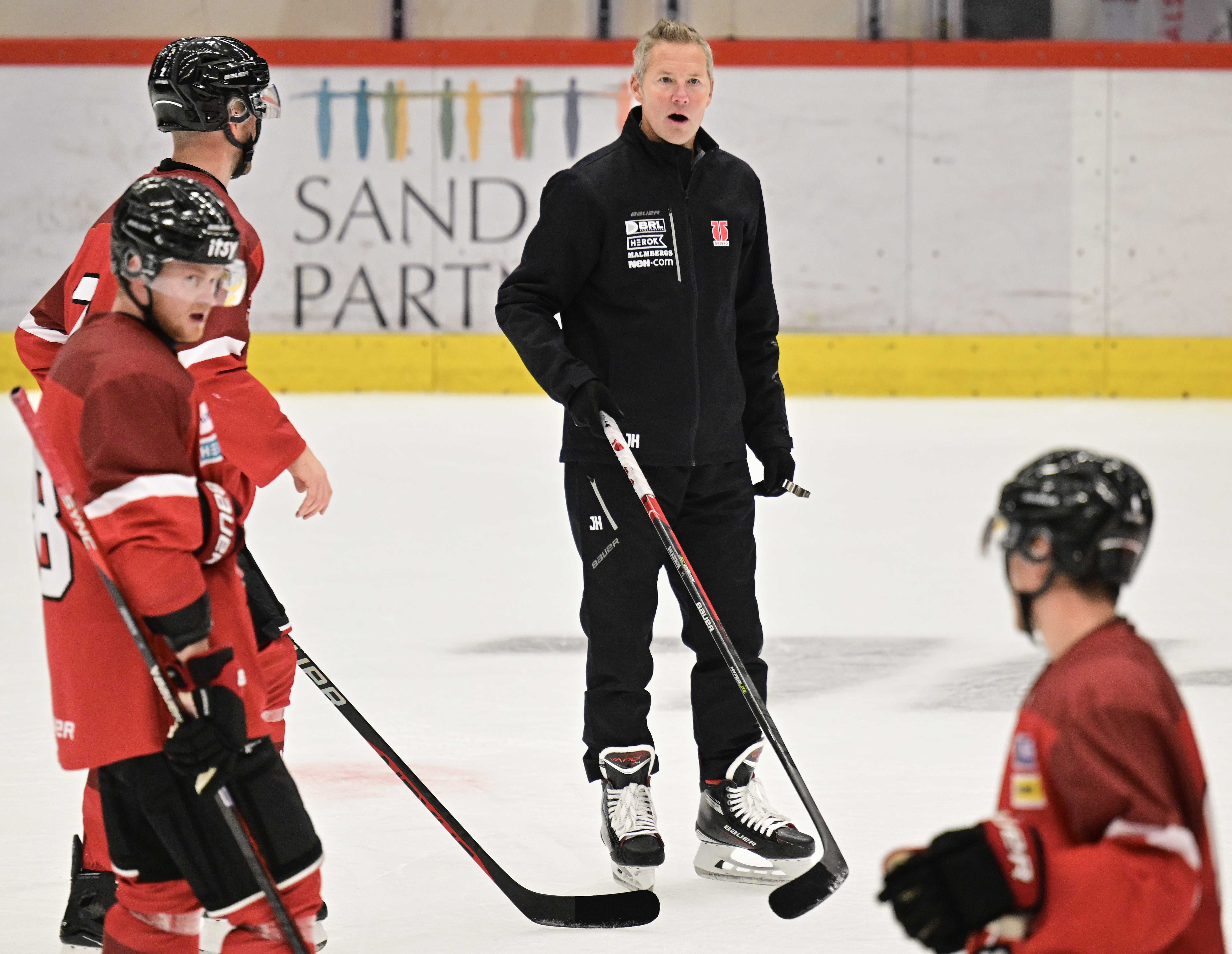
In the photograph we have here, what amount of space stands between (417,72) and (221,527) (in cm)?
904

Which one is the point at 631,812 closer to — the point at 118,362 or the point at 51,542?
the point at 51,542

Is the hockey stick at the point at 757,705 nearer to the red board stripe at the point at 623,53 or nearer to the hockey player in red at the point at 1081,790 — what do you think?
the hockey player in red at the point at 1081,790

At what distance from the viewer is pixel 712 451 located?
9.11ft

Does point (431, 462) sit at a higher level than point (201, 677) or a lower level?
lower

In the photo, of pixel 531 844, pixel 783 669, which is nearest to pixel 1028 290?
pixel 783 669

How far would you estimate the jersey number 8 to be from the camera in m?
1.74

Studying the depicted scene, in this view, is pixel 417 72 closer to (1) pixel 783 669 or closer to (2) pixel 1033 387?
(2) pixel 1033 387

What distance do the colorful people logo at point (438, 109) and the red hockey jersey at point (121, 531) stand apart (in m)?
8.84

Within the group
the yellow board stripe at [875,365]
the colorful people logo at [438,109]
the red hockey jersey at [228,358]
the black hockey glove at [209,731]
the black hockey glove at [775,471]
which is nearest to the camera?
the black hockey glove at [209,731]

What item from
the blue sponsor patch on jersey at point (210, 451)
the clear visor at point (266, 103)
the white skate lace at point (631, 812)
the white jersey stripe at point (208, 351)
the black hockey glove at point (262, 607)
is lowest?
the white skate lace at point (631, 812)

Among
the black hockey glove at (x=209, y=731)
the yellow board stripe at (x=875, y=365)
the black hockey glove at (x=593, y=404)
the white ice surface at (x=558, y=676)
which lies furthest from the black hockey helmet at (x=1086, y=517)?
the yellow board stripe at (x=875, y=365)

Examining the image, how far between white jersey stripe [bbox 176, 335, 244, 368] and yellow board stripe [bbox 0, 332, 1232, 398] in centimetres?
781

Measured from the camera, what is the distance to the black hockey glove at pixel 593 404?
262 cm

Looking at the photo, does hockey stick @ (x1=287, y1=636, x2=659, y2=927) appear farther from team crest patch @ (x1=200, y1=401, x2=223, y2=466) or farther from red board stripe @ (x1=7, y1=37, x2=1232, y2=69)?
red board stripe @ (x1=7, y1=37, x2=1232, y2=69)
